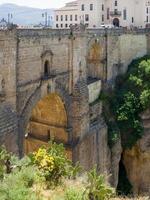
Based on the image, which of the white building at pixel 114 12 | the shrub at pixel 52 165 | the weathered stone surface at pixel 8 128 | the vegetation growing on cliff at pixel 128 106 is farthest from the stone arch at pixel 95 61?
the white building at pixel 114 12

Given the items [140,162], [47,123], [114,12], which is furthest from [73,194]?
[114,12]

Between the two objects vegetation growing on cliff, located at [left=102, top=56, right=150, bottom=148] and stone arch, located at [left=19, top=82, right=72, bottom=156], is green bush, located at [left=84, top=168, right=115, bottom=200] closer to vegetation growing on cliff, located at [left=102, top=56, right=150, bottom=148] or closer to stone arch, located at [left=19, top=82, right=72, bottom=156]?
stone arch, located at [left=19, top=82, right=72, bottom=156]

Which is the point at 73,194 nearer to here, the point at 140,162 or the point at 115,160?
the point at 115,160

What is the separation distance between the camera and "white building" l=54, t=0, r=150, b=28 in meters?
70.8

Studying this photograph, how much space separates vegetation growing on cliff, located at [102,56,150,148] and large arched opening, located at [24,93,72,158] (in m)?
7.05

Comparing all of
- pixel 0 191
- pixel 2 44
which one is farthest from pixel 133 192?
pixel 0 191

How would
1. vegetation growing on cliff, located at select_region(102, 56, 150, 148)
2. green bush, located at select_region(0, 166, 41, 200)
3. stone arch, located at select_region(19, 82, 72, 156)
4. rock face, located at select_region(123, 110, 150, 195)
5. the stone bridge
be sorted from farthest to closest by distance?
rock face, located at select_region(123, 110, 150, 195) < vegetation growing on cliff, located at select_region(102, 56, 150, 148) < stone arch, located at select_region(19, 82, 72, 156) < the stone bridge < green bush, located at select_region(0, 166, 41, 200)

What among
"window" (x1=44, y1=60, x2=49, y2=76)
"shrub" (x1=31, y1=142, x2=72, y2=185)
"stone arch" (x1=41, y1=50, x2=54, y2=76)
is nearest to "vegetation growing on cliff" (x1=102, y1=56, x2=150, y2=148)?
"stone arch" (x1=41, y1=50, x2=54, y2=76)

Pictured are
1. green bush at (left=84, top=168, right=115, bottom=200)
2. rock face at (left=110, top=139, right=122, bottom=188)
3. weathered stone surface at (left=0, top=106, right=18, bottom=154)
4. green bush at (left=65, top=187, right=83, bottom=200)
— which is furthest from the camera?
rock face at (left=110, top=139, right=122, bottom=188)

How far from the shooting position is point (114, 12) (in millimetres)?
71812

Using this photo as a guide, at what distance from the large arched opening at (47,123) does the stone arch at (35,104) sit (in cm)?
26

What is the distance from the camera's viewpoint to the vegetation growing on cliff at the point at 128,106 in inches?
1711

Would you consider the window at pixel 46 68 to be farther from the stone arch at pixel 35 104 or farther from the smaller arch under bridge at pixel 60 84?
the stone arch at pixel 35 104

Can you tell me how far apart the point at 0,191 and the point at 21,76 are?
Result: 523 inches
